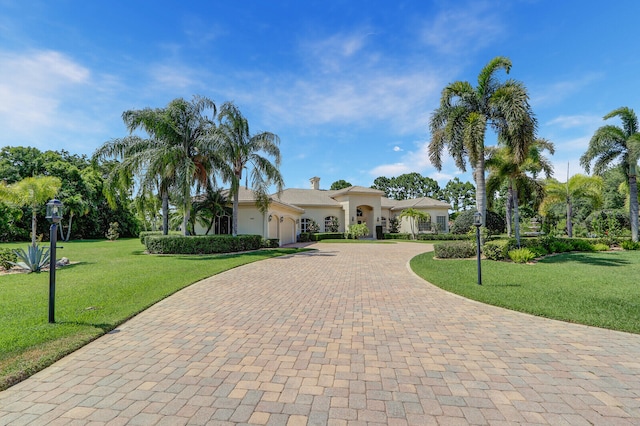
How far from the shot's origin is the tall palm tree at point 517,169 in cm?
1597

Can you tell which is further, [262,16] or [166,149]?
[166,149]

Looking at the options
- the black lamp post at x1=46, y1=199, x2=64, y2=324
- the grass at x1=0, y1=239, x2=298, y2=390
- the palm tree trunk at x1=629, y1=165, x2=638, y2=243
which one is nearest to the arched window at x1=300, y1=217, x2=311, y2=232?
the grass at x1=0, y1=239, x2=298, y2=390

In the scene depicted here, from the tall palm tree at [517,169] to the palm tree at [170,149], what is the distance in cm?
1624

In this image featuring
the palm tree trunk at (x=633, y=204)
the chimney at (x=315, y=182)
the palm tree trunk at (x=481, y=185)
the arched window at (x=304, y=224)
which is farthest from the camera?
the chimney at (x=315, y=182)

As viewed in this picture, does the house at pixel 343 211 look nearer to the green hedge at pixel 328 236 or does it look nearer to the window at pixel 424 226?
the window at pixel 424 226

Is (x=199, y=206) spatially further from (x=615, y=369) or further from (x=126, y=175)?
(x=615, y=369)

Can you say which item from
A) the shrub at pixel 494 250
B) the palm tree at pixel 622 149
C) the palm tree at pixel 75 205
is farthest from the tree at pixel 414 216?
the palm tree at pixel 75 205

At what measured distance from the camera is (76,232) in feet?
106

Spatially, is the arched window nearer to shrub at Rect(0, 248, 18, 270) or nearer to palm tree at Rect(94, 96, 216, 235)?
palm tree at Rect(94, 96, 216, 235)

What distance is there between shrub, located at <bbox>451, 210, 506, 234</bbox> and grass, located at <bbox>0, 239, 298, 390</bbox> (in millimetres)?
23196

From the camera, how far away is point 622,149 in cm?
1848

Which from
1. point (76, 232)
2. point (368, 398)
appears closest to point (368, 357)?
point (368, 398)

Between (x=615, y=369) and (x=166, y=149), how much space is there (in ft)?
58.5

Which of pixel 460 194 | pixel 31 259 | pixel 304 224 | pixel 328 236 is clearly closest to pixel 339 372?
pixel 31 259
